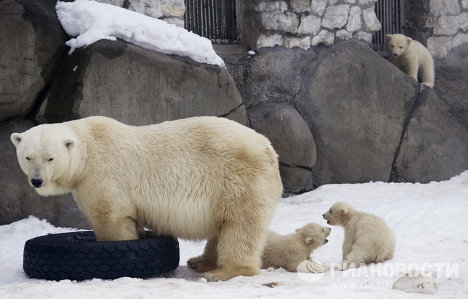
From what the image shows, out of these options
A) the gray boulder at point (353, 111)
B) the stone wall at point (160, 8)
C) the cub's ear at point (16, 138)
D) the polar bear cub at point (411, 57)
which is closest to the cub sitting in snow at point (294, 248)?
the cub's ear at point (16, 138)

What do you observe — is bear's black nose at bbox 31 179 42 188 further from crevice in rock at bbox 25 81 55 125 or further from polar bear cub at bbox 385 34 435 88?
polar bear cub at bbox 385 34 435 88

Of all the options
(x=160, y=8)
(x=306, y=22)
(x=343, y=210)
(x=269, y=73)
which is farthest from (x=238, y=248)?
(x=306, y=22)

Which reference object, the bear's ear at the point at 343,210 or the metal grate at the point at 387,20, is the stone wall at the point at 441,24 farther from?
the bear's ear at the point at 343,210

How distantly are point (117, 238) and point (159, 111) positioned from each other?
2589 mm

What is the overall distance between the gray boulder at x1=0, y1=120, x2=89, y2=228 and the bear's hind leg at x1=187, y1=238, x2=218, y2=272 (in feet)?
6.93

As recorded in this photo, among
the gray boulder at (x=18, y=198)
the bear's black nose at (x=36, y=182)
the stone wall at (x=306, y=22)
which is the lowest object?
the gray boulder at (x=18, y=198)

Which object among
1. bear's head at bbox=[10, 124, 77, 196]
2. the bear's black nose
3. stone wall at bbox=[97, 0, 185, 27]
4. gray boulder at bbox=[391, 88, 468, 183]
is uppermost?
stone wall at bbox=[97, 0, 185, 27]

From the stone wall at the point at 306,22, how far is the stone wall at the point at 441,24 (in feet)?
3.76

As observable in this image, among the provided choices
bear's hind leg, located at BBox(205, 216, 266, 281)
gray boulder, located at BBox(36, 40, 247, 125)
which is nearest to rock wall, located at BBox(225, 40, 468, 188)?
gray boulder, located at BBox(36, 40, 247, 125)

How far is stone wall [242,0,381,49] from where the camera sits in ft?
27.2

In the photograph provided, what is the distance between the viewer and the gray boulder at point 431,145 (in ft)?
29.3

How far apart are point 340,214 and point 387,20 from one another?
611 centimetres

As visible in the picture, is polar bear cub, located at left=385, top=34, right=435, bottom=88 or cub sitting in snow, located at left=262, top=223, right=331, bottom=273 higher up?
polar bear cub, located at left=385, top=34, right=435, bottom=88

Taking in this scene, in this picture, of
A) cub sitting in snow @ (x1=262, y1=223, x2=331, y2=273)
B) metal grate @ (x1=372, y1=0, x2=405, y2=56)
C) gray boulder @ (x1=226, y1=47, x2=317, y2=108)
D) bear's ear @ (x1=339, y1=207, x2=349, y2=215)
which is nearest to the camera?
cub sitting in snow @ (x1=262, y1=223, x2=331, y2=273)
